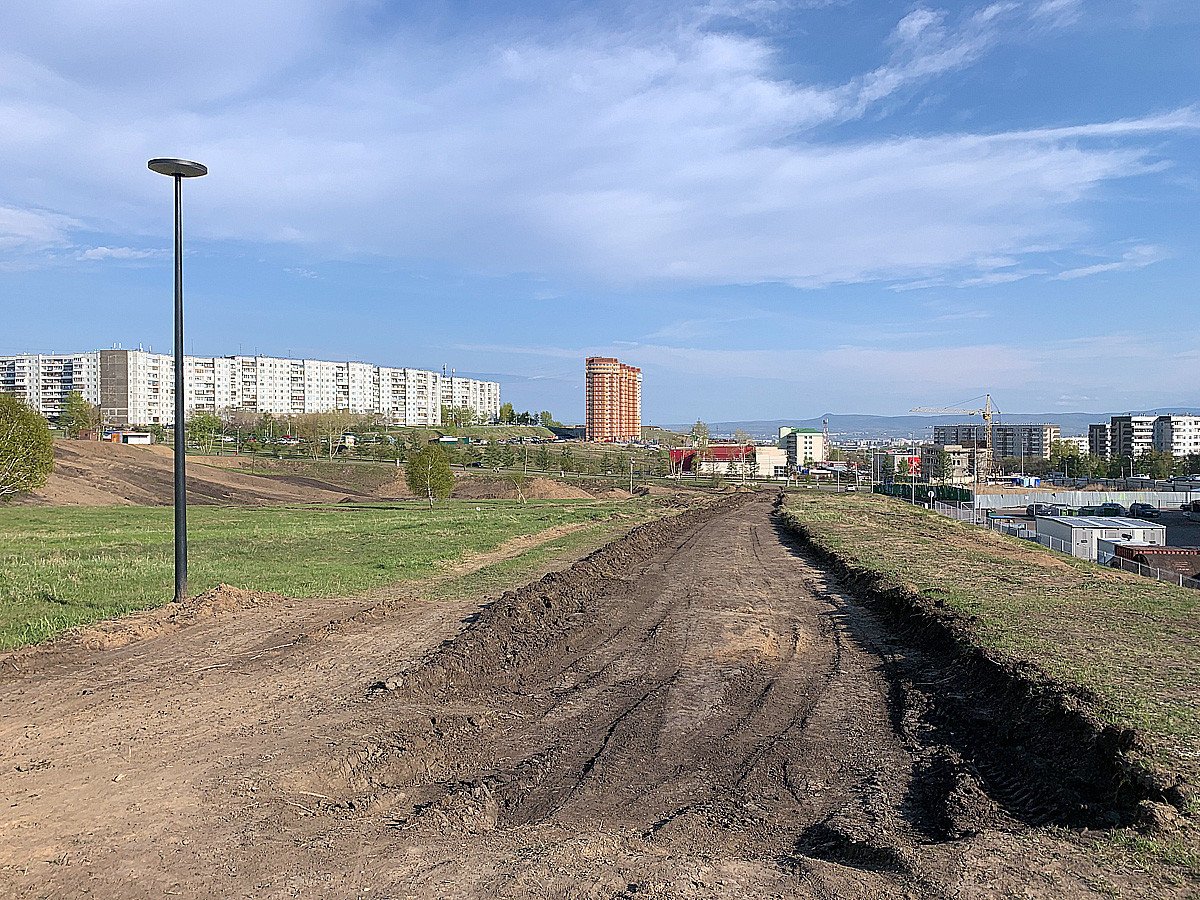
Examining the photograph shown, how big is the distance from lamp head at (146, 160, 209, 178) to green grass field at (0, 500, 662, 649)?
7.43 m

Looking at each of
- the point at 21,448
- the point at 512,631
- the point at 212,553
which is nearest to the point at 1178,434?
the point at 212,553

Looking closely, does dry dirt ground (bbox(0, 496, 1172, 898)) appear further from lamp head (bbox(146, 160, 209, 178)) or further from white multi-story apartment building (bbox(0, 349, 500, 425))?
white multi-story apartment building (bbox(0, 349, 500, 425))

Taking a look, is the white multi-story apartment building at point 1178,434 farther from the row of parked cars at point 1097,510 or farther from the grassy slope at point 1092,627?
the grassy slope at point 1092,627

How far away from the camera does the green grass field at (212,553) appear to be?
15.0 meters

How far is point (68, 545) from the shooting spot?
84.9ft

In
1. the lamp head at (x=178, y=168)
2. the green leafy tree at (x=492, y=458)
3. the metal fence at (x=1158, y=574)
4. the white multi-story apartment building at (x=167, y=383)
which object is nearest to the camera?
the lamp head at (x=178, y=168)

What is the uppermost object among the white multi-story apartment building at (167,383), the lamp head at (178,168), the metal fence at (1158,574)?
the white multi-story apartment building at (167,383)

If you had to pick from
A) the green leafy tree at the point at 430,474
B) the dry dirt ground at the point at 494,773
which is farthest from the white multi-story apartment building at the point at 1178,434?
the dry dirt ground at the point at 494,773

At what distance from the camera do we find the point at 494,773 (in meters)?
7.04

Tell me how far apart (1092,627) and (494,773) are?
31.9 ft

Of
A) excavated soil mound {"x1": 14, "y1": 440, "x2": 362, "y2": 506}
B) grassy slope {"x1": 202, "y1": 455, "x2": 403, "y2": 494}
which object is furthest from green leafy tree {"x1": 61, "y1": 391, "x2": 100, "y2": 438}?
excavated soil mound {"x1": 14, "y1": 440, "x2": 362, "y2": 506}

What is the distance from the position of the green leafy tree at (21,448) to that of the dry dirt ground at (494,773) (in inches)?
796

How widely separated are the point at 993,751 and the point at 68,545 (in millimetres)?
27698

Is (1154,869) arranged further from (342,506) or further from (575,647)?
(342,506)
